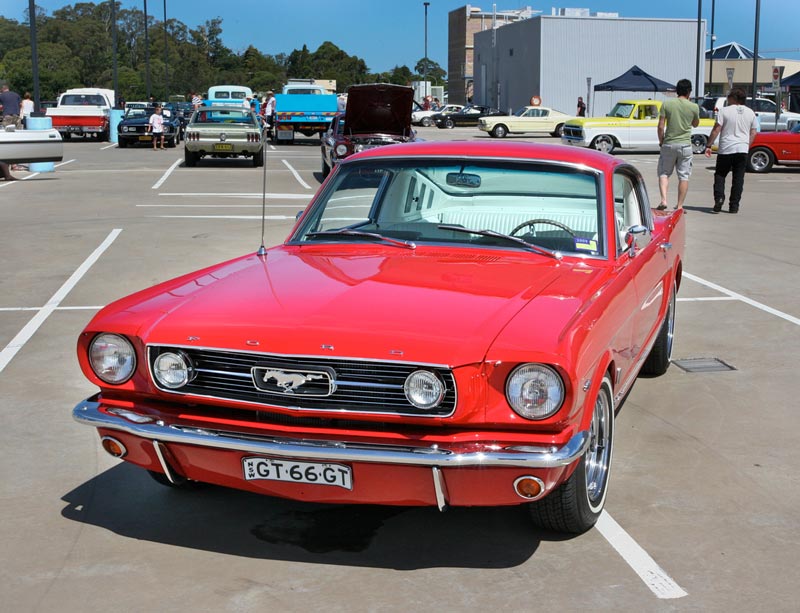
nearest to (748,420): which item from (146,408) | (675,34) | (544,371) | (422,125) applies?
(544,371)

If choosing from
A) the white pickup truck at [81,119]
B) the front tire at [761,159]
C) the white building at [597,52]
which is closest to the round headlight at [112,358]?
the front tire at [761,159]

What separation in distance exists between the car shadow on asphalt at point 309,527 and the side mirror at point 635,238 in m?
1.51

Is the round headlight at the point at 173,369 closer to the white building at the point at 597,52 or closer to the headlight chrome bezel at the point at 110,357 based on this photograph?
the headlight chrome bezel at the point at 110,357

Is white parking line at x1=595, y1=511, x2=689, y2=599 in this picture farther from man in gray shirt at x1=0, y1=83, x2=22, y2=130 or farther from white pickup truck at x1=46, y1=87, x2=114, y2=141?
white pickup truck at x1=46, y1=87, x2=114, y2=141

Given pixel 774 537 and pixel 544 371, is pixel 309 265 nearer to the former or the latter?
pixel 544 371

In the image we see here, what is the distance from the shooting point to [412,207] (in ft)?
18.4

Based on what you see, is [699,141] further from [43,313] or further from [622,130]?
[43,313]

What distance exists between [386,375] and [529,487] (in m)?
0.64

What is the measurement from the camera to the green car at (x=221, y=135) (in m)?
25.4

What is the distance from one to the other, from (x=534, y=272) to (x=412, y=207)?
46.2 inches

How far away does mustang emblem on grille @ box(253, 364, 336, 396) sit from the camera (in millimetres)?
3725

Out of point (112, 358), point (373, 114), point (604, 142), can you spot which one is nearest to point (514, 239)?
point (112, 358)

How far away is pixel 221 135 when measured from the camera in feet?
83.4

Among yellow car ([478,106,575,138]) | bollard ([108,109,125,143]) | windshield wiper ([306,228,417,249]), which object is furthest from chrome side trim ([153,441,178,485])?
yellow car ([478,106,575,138])
